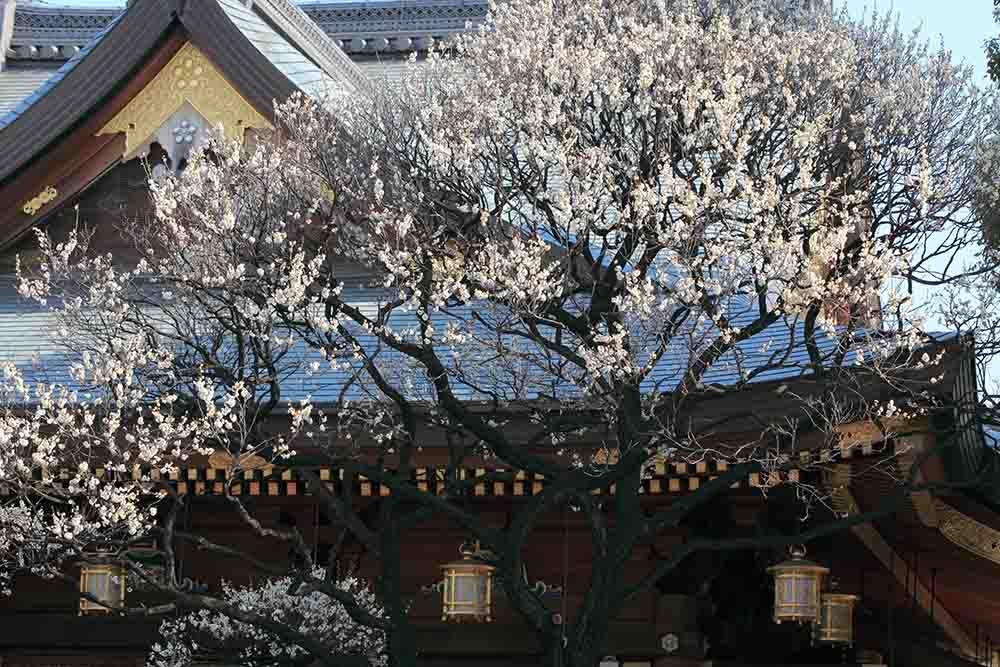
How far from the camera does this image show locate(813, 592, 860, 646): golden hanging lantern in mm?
11859

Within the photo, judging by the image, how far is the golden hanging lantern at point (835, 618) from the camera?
11.9m

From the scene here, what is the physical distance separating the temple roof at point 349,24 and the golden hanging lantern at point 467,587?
34.0 ft

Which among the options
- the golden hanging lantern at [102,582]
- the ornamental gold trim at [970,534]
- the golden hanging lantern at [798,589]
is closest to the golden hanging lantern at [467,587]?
the golden hanging lantern at [798,589]

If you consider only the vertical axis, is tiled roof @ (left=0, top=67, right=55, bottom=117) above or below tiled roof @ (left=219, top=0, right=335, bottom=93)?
above

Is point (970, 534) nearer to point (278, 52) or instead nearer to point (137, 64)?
point (278, 52)

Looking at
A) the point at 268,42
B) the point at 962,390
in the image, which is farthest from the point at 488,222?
the point at 268,42

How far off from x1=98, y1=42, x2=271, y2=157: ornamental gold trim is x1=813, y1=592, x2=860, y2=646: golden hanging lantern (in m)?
→ 5.79

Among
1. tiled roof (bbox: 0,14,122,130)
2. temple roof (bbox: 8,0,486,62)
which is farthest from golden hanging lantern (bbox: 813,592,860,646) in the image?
temple roof (bbox: 8,0,486,62)

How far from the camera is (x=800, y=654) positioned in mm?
12609

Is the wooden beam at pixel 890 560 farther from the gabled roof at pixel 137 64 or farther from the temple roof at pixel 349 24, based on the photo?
the temple roof at pixel 349 24

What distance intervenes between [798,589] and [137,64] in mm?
6699

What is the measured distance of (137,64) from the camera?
45.4ft

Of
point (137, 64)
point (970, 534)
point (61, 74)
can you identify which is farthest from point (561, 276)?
point (61, 74)

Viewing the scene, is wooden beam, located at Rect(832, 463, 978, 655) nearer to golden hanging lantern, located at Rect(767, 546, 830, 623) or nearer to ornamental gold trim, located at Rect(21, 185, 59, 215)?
golden hanging lantern, located at Rect(767, 546, 830, 623)
